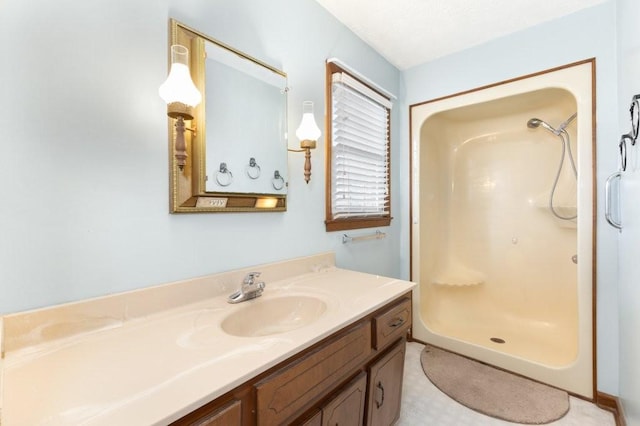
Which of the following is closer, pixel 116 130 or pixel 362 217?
pixel 116 130

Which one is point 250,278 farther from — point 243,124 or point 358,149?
point 358,149

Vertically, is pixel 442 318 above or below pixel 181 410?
below

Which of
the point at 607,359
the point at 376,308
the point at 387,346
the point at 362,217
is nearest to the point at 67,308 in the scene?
the point at 376,308

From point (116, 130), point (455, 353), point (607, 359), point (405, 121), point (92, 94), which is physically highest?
point (405, 121)

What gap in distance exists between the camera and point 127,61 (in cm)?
96

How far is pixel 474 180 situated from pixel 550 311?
4.38ft

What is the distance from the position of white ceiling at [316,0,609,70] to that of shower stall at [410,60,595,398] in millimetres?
366

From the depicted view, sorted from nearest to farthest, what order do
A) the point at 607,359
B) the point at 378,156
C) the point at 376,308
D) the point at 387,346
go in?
the point at 376,308 < the point at 387,346 < the point at 607,359 < the point at 378,156

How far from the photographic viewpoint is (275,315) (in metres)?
1.25

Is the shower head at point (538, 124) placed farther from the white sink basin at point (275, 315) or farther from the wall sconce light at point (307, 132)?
the white sink basin at point (275, 315)

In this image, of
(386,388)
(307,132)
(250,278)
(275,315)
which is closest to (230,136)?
(307,132)

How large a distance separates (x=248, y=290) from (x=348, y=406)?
1.93ft

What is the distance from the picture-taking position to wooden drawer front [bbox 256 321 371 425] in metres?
0.75

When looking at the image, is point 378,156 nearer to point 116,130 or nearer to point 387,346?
point 387,346
